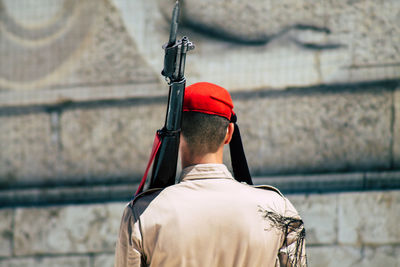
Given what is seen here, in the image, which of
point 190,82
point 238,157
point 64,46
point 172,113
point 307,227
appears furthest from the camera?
point 64,46

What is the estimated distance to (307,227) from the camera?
436 centimetres

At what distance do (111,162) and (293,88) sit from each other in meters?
1.91

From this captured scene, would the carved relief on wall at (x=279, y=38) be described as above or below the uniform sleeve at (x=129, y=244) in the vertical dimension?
above

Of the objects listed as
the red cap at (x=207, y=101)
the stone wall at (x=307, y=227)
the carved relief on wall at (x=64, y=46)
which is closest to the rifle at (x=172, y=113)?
the red cap at (x=207, y=101)

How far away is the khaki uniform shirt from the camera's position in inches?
63.7

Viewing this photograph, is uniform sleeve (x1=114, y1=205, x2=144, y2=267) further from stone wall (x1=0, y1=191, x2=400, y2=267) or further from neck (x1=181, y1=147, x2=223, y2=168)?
stone wall (x1=0, y1=191, x2=400, y2=267)

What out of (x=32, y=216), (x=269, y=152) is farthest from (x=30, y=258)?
(x=269, y=152)

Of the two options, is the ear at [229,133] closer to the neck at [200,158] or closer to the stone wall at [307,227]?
the neck at [200,158]

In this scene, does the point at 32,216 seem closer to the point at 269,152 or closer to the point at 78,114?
the point at 78,114

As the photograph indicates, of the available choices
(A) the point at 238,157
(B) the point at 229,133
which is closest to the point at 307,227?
(A) the point at 238,157

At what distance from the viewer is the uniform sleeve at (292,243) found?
5.63ft

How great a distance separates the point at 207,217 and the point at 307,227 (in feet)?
9.61

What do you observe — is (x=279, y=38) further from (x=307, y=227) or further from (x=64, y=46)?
(x=64, y=46)

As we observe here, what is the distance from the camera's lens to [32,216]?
481 centimetres
